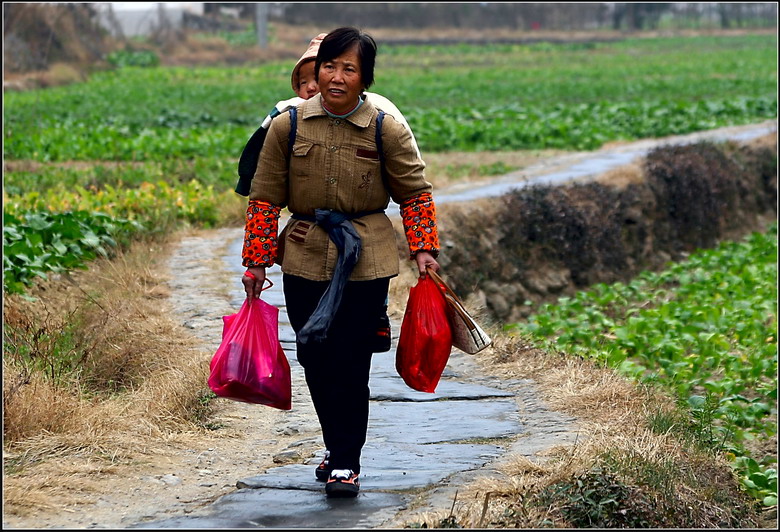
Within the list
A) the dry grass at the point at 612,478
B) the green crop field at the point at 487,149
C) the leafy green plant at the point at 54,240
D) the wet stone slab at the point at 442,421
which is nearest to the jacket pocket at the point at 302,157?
the dry grass at the point at 612,478

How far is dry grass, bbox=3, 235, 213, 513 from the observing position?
4.73 metres

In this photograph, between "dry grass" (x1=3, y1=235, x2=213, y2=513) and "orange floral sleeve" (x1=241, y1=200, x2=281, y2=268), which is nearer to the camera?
"orange floral sleeve" (x1=241, y1=200, x2=281, y2=268)

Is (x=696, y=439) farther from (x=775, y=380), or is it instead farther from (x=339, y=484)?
(x=775, y=380)

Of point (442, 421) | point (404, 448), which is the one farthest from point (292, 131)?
point (442, 421)

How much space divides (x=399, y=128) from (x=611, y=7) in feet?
251

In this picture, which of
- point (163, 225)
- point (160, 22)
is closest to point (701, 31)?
point (160, 22)

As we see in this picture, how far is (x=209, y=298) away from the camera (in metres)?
8.38

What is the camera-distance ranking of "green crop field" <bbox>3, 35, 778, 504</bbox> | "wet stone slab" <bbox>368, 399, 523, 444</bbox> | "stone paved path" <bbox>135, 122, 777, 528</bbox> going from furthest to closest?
"green crop field" <bbox>3, 35, 778, 504</bbox> < "wet stone slab" <bbox>368, 399, 523, 444</bbox> < "stone paved path" <bbox>135, 122, 777, 528</bbox>

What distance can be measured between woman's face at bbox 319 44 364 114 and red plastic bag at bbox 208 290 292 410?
855 mm

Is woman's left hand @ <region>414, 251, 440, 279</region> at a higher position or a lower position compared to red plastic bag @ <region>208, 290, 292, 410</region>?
higher

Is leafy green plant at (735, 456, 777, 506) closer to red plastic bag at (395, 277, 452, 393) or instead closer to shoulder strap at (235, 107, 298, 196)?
red plastic bag at (395, 277, 452, 393)

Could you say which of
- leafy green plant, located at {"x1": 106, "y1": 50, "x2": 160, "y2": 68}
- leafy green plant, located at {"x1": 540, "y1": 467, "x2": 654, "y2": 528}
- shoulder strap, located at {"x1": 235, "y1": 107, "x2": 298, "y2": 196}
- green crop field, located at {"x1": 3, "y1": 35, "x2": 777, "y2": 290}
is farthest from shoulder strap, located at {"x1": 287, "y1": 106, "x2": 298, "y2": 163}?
leafy green plant, located at {"x1": 106, "y1": 50, "x2": 160, "y2": 68}

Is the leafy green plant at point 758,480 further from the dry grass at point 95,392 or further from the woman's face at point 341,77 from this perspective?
the woman's face at point 341,77

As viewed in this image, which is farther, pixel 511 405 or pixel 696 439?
pixel 511 405
